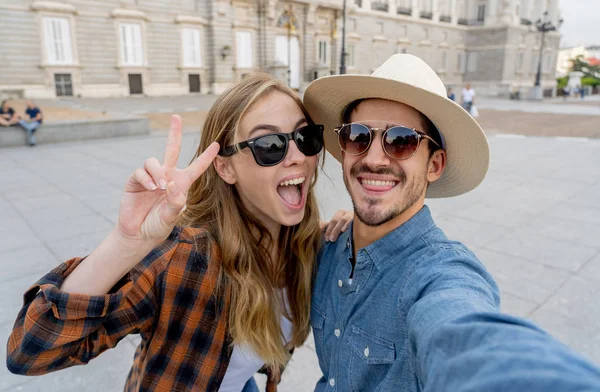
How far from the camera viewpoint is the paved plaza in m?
2.95

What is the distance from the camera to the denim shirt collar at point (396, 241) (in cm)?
147

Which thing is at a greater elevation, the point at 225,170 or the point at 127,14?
the point at 127,14

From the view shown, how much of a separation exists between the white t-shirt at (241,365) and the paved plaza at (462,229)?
95cm

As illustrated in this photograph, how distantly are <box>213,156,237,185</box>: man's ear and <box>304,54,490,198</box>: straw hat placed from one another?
0.50 m

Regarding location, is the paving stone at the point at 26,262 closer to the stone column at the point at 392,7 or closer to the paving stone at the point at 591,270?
the paving stone at the point at 591,270

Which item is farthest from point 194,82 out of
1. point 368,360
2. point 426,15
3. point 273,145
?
point 426,15

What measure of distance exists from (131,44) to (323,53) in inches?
630

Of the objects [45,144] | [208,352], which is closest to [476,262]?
[208,352]

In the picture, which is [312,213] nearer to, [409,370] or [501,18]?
[409,370]

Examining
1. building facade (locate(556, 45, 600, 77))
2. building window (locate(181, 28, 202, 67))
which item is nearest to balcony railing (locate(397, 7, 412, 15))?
building window (locate(181, 28, 202, 67))

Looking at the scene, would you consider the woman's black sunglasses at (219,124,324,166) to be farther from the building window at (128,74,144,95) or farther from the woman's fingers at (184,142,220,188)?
the building window at (128,74,144,95)

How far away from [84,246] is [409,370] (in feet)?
14.4

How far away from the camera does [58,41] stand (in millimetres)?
22422

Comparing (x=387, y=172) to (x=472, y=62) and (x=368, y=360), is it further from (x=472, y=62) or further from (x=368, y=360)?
(x=472, y=62)
